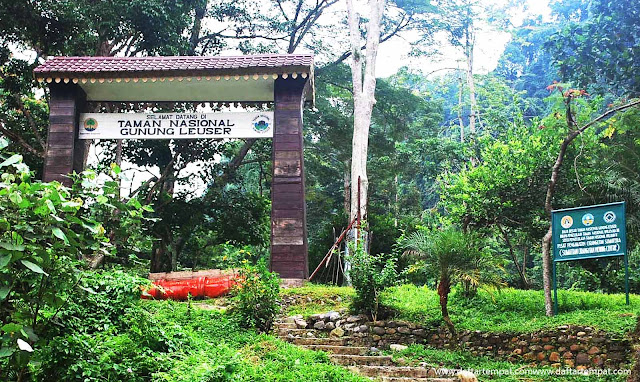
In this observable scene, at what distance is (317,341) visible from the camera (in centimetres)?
919

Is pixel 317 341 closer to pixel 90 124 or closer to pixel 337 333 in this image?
pixel 337 333

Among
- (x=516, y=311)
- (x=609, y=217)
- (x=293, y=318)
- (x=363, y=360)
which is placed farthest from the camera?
(x=516, y=311)

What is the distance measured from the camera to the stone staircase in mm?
7941

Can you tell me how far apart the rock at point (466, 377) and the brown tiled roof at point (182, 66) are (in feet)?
23.1

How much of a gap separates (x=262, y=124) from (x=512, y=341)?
21.9 ft

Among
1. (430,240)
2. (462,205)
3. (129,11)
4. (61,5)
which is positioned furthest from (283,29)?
(430,240)

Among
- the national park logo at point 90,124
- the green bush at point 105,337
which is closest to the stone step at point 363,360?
the green bush at point 105,337

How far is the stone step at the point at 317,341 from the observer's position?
29.9ft

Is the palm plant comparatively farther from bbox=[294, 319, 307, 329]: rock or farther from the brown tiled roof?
the brown tiled roof

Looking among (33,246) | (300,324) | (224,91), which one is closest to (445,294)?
(300,324)

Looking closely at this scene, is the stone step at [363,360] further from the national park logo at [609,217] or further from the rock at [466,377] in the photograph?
the national park logo at [609,217]

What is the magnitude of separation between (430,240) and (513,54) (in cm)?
3483

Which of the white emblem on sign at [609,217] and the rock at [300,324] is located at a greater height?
the white emblem on sign at [609,217]

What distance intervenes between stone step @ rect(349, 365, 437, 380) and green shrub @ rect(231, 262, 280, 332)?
5.06ft
